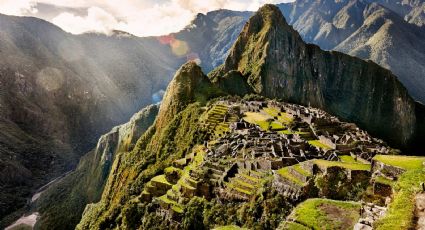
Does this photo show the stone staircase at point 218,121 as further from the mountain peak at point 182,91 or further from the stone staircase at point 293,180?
the stone staircase at point 293,180

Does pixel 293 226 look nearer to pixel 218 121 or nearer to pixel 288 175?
pixel 288 175

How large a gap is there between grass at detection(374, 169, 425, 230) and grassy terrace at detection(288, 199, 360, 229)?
494cm

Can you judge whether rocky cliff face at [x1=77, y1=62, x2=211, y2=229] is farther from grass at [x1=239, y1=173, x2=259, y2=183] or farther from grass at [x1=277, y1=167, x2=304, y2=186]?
grass at [x1=277, y1=167, x2=304, y2=186]

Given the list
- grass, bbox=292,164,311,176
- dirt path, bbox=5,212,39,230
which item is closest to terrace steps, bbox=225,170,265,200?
grass, bbox=292,164,311,176

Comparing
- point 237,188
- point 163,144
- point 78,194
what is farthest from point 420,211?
point 78,194

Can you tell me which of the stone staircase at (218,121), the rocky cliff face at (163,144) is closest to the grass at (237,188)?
the rocky cliff face at (163,144)

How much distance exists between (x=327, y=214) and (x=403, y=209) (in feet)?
25.9

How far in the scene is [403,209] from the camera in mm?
16828

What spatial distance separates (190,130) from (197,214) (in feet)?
171

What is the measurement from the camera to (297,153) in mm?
51219

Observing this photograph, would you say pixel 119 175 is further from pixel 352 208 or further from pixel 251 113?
pixel 352 208

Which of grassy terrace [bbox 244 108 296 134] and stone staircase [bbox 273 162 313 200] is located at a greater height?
stone staircase [bbox 273 162 313 200]

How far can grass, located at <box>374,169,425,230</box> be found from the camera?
16.1m

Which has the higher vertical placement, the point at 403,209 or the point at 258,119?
the point at 403,209
